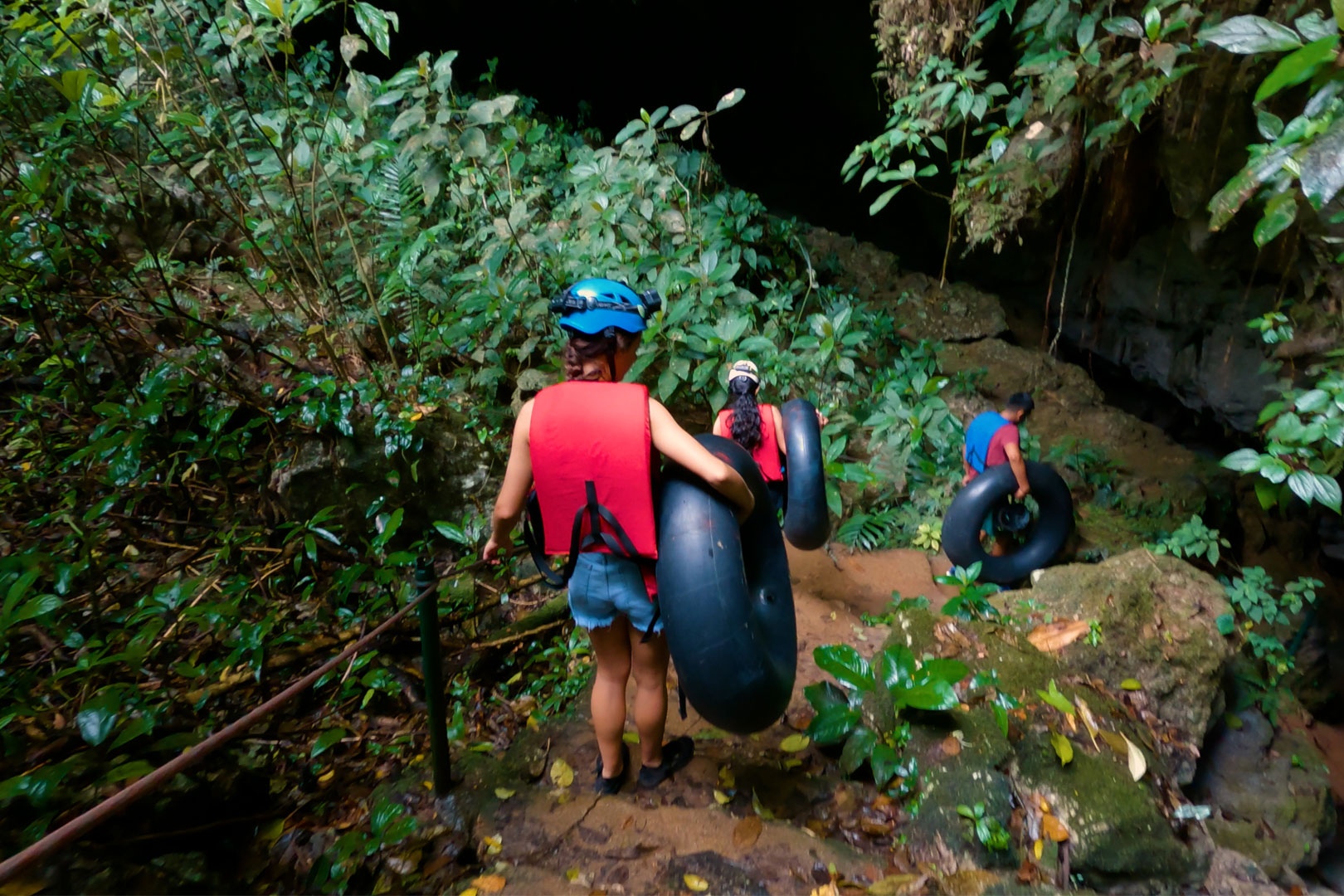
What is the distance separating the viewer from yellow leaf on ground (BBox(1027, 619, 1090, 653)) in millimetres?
2916

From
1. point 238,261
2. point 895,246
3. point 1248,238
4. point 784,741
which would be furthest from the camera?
point 895,246

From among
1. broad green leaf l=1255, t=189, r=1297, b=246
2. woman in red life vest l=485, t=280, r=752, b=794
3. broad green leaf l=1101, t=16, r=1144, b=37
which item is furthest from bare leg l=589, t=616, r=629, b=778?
broad green leaf l=1101, t=16, r=1144, b=37

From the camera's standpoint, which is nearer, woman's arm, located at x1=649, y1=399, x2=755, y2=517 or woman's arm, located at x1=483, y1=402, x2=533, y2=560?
woman's arm, located at x1=649, y1=399, x2=755, y2=517

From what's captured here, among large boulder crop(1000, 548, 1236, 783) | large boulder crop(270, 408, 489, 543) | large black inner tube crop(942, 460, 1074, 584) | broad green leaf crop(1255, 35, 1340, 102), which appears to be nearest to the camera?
broad green leaf crop(1255, 35, 1340, 102)

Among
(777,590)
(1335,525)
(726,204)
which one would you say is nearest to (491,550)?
(777,590)

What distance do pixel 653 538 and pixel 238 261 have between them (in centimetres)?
379

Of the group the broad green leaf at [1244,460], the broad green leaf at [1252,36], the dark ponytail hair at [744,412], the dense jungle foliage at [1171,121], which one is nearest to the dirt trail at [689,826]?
the dark ponytail hair at [744,412]

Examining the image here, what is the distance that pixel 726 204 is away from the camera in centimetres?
582

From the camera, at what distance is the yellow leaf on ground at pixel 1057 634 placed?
2.92m

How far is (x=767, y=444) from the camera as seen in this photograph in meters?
3.39

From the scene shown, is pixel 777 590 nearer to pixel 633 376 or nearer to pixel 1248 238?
pixel 633 376

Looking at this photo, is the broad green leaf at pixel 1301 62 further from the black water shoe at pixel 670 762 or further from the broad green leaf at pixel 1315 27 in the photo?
the black water shoe at pixel 670 762

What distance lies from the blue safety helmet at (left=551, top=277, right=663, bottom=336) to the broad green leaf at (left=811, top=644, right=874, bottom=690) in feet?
4.59

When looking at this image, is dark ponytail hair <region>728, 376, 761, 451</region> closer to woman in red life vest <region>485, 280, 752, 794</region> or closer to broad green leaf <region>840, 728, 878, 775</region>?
woman in red life vest <region>485, 280, 752, 794</region>
